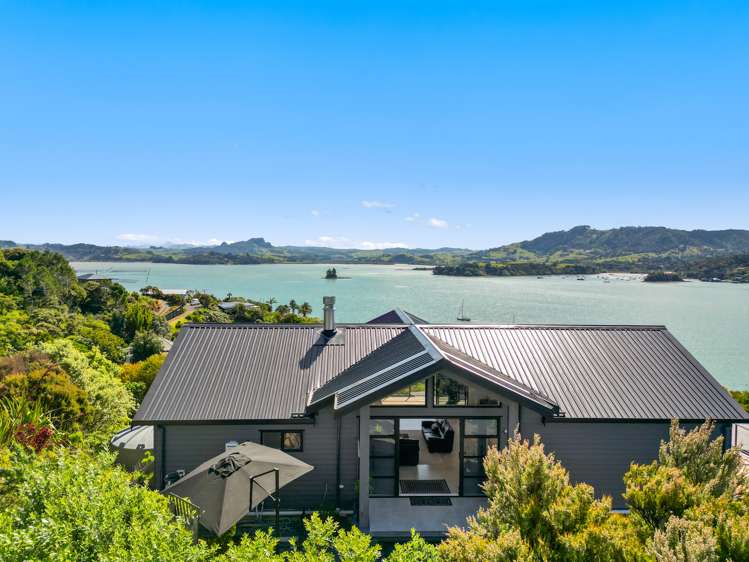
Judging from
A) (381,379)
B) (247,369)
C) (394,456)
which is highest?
(381,379)

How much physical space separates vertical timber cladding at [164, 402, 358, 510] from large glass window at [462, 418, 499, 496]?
8.98ft

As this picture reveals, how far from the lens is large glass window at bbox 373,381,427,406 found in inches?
444

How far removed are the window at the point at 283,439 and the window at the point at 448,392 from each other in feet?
11.3

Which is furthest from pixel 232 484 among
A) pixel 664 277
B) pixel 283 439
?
pixel 664 277

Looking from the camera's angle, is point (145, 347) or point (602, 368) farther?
point (145, 347)

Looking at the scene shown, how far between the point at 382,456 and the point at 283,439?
2.46m

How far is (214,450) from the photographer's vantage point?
38.1ft

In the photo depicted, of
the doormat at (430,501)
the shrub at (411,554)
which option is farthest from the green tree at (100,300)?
the shrub at (411,554)

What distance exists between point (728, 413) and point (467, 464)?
6.57 m

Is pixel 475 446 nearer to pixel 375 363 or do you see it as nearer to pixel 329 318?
pixel 375 363

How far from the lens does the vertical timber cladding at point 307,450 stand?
11539 mm

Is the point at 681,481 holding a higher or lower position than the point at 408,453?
higher

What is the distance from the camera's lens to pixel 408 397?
11398 millimetres

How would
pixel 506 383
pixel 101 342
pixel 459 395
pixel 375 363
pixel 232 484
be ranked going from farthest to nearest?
pixel 101 342
pixel 375 363
pixel 459 395
pixel 506 383
pixel 232 484
